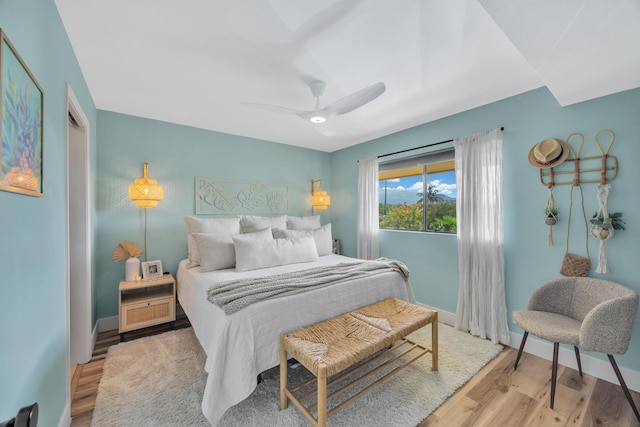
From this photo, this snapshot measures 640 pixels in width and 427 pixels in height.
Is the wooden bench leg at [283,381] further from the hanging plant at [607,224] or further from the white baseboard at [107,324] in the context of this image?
the hanging plant at [607,224]

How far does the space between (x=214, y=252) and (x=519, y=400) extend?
2718 mm

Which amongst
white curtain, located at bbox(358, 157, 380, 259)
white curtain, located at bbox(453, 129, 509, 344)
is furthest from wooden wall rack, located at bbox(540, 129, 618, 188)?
white curtain, located at bbox(358, 157, 380, 259)

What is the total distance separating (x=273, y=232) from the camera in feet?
10.6

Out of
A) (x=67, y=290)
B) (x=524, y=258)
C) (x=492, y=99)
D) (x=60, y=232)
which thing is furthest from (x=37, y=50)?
(x=524, y=258)

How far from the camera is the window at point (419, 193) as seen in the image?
10.4 ft

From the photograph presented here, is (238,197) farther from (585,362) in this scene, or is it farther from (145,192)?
(585,362)

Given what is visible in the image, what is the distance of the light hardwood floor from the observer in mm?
1627

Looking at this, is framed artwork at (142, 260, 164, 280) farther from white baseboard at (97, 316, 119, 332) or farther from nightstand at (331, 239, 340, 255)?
nightstand at (331, 239, 340, 255)

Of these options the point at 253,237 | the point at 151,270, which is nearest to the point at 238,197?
the point at 253,237

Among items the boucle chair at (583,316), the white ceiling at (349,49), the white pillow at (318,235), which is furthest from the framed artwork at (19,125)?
the boucle chair at (583,316)

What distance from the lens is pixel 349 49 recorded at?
175cm

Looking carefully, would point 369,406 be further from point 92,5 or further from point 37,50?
point 92,5

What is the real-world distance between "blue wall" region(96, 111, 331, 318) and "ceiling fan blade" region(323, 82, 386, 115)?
207cm

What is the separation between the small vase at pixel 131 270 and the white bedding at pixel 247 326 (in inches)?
33.4
